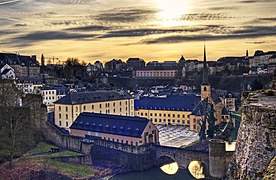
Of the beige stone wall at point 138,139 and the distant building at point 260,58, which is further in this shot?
the distant building at point 260,58

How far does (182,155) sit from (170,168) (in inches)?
49.9

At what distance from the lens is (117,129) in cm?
2367

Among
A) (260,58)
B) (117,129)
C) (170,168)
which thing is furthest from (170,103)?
(260,58)

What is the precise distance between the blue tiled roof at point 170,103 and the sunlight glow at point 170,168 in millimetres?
12148

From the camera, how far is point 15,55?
162 feet

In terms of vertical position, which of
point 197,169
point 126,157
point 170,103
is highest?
point 170,103

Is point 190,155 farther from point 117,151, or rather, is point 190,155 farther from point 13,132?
point 13,132

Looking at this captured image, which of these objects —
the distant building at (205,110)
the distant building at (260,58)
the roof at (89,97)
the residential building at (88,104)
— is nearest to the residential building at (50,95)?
the residential building at (88,104)

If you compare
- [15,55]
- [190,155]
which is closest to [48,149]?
[190,155]

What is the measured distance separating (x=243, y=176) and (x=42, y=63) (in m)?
59.2

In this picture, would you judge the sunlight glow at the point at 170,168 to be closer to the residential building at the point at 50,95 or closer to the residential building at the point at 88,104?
the residential building at the point at 88,104

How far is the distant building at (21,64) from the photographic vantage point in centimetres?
4738

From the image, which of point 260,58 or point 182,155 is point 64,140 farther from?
point 260,58

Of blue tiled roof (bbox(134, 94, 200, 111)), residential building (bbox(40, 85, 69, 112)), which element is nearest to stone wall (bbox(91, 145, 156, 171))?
blue tiled roof (bbox(134, 94, 200, 111))
